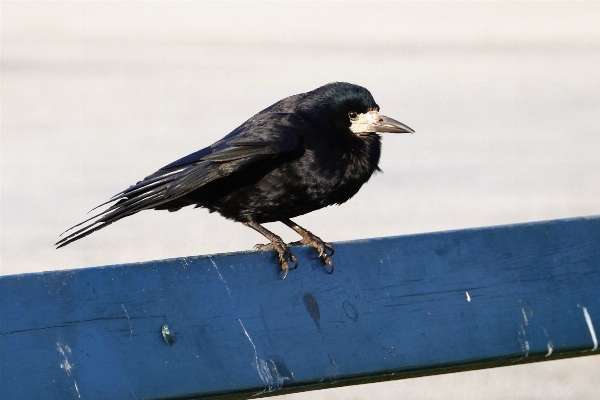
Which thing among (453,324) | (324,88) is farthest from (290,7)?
(453,324)

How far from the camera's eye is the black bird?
461 cm

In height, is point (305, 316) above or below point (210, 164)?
below

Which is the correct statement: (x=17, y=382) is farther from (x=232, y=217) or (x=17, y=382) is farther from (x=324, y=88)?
(x=324, y=88)

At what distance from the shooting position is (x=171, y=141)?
500 inches

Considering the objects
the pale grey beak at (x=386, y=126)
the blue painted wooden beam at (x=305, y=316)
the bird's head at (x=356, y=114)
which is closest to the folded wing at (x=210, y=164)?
the bird's head at (x=356, y=114)

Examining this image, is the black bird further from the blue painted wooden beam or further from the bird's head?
the blue painted wooden beam

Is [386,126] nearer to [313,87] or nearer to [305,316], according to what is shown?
[305,316]

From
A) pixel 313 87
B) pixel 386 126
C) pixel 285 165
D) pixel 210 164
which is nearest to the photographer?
pixel 210 164

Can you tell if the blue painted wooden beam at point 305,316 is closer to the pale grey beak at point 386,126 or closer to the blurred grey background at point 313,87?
the pale grey beak at point 386,126

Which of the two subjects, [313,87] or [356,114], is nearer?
[356,114]

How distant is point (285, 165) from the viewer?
493 centimetres

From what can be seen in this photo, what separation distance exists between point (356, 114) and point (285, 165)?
1.82 feet

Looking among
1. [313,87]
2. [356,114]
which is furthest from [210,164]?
[313,87]

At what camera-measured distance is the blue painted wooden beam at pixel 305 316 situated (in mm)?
3070
